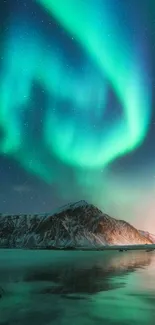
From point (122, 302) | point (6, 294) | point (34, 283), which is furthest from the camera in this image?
point (34, 283)

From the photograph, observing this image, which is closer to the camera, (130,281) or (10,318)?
(10,318)

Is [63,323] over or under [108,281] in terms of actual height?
under

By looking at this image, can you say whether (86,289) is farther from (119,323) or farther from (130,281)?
(119,323)

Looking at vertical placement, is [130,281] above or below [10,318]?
above

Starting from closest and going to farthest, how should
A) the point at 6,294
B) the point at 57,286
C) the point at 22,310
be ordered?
the point at 22,310 → the point at 6,294 → the point at 57,286

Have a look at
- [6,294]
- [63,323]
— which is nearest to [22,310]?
[63,323]

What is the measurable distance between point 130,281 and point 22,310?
1260 inches

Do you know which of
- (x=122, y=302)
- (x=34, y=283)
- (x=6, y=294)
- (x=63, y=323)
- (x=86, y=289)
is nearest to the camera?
(x=63, y=323)

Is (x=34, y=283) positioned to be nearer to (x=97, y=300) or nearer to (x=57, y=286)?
(x=57, y=286)

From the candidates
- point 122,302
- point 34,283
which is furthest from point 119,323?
point 34,283

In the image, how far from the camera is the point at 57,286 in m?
61.1

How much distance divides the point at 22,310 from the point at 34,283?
85.0ft

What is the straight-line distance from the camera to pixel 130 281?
68.7 meters

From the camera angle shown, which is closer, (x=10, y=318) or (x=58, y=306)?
(x=10, y=318)
